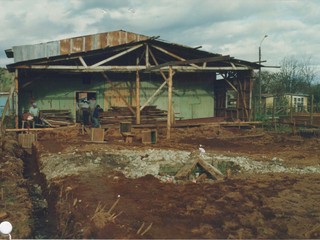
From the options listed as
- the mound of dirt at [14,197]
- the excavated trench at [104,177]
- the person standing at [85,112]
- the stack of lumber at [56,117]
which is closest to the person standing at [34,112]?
the stack of lumber at [56,117]

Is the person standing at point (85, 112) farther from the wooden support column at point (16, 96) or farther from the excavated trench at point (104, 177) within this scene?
the excavated trench at point (104, 177)

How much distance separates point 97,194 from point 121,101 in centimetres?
1397

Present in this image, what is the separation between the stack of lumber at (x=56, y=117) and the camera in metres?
18.6

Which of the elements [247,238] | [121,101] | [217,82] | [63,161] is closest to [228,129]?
[217,82]

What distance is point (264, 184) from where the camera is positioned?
8.41 meters

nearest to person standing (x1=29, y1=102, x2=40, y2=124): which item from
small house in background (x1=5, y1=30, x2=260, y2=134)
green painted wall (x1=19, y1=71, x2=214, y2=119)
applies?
small house in background (x1=5, y1=30, x2=260, y2=134)

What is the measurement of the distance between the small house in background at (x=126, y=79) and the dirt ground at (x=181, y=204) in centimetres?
804

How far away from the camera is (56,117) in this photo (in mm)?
19156

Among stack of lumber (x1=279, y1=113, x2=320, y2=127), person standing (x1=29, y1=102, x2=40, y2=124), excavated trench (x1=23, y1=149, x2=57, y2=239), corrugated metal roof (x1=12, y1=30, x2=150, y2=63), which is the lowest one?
excavated trench (x1=23, y1=149, x2=57, y2=239)

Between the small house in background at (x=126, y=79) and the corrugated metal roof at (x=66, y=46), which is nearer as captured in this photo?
the small house in background at (x=126, y=79)

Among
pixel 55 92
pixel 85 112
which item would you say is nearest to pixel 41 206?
pixel 85 112

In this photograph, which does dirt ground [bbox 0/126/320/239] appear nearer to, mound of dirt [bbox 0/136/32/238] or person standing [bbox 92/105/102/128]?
mound of dirt [bbox 0/136/32/238]

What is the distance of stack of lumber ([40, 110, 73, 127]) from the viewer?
18605 mm

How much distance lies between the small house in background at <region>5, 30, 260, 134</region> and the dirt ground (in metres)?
8.04
